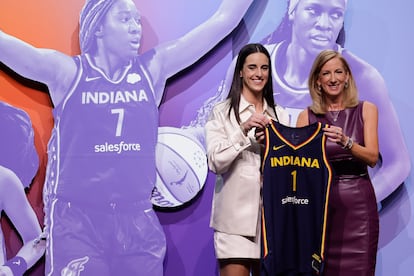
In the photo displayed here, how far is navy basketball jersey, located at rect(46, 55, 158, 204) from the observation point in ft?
10.4

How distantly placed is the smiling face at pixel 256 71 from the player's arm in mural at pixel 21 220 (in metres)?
1.54

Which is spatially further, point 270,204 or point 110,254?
point 110,254

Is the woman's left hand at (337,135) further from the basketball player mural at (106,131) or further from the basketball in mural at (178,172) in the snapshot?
the basketball player mural at (106,131)

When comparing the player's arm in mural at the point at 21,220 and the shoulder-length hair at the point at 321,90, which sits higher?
the shoulder-length hair at the point at 321,90

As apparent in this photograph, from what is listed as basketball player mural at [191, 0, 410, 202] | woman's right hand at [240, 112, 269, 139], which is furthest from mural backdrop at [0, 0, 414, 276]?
woman's right hand at [240, 112, 269, 139]

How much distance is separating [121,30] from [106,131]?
0.59 meters

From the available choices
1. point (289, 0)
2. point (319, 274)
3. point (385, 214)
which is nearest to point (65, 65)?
point (289, 0)

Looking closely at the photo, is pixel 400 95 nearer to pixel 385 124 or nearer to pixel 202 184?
pixel 385 124

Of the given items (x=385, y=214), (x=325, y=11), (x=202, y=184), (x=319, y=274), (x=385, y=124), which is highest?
(x=325, y=11)

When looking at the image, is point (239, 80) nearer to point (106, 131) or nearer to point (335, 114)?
point (335, 114)

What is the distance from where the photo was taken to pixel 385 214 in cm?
Result: 333

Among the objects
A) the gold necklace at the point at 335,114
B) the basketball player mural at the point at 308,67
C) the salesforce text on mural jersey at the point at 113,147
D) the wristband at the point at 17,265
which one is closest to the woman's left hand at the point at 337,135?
the gold necklace at the point at 335,114

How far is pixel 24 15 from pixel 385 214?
2.41 meters

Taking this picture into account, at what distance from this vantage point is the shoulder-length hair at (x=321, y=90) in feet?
8.18
